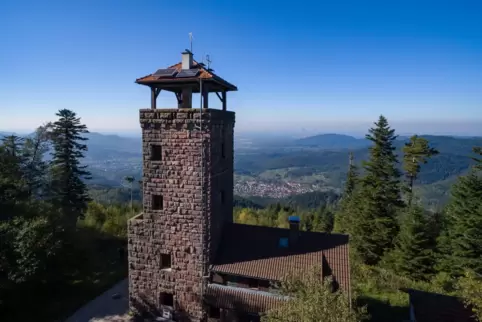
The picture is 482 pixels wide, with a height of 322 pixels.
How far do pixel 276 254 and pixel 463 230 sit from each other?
16595 mm

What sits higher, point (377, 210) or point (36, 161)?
point (36, 161)

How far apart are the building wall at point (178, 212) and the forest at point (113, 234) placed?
17.3 ft

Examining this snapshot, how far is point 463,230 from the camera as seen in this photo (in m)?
22.5

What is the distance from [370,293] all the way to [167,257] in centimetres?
1405

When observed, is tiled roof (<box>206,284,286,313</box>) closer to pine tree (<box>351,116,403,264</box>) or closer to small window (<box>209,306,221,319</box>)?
small window (<box>209,306,221,319</box>)

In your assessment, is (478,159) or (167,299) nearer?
(167,299)

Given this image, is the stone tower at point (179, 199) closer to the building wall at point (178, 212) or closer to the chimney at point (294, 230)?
the building wall at point (178, 212)

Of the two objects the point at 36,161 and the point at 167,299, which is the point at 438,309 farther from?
the point at 36,161

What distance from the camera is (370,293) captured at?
2064 cm

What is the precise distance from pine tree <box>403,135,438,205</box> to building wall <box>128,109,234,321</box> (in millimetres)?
24231

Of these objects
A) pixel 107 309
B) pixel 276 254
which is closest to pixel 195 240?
pixel 276 254

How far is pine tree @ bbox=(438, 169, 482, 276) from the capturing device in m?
21.7

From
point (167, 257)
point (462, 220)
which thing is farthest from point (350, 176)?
point (167, 257)

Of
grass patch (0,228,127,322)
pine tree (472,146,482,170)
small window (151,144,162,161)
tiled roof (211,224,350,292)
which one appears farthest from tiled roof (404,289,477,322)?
grass patch (0,228,127,322)
